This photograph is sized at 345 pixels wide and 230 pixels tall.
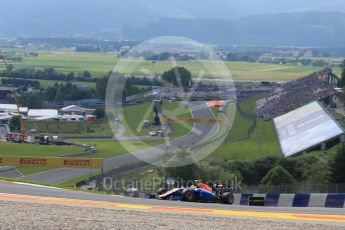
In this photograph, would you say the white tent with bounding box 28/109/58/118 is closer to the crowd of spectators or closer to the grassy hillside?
the grassy hillside

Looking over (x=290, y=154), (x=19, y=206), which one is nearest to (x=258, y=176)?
(x=290, y=154)

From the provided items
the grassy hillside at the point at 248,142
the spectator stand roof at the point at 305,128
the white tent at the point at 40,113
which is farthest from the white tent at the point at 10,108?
the spectator stand roof at the point at 305,128

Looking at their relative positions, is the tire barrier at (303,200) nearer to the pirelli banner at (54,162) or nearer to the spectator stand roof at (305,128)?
the pirelli banner at (54,162)

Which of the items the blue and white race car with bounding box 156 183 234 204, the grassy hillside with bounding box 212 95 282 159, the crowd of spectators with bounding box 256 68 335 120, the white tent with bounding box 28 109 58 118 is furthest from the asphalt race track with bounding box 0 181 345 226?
the white tent with bounding box 28 109 58 118

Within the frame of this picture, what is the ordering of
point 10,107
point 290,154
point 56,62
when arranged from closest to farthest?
point 290,154 → point 10,107 → point 56,62

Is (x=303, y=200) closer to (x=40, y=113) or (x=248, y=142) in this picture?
(x=248, y=142)

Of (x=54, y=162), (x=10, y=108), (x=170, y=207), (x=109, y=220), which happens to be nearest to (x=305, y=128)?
(x=54, y=162)

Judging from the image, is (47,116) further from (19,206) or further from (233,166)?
(19,206)
